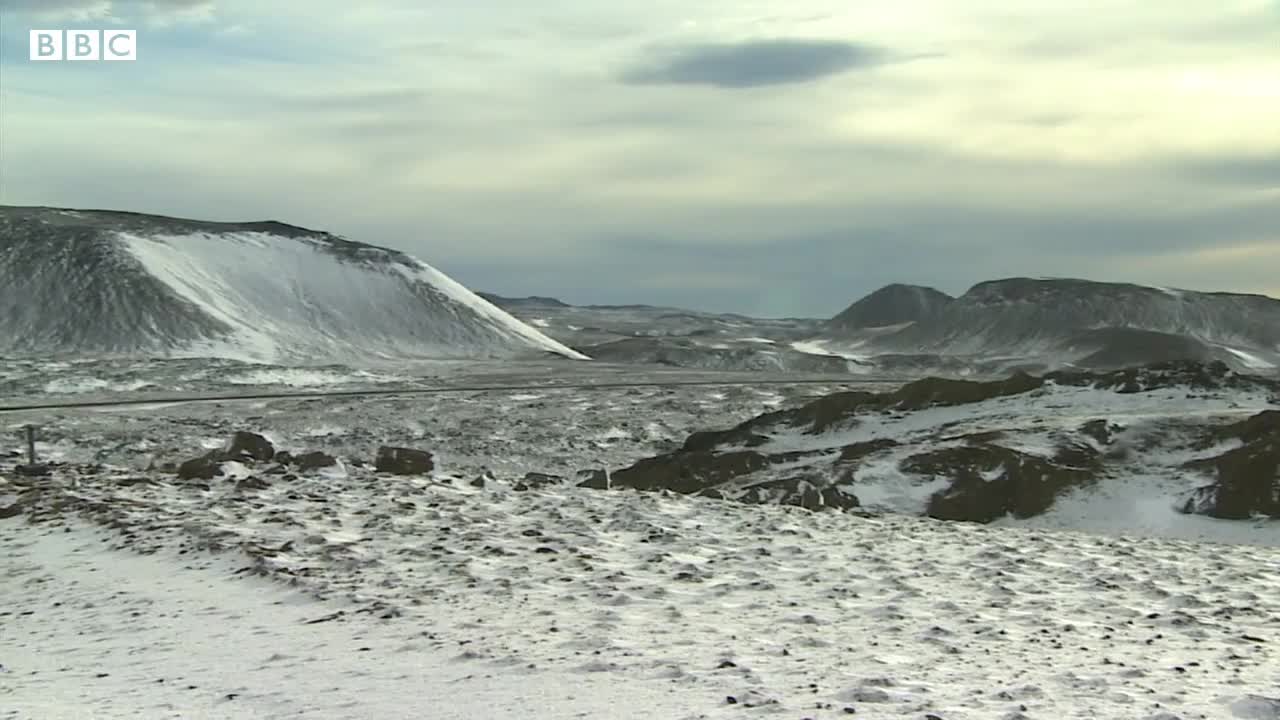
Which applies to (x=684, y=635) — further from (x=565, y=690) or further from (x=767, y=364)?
(x=767, y=364)

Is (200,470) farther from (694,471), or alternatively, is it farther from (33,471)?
(694,471)

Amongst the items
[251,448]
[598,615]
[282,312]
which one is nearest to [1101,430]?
[251,448]

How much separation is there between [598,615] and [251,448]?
1488cm

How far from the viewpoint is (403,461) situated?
2248 cm

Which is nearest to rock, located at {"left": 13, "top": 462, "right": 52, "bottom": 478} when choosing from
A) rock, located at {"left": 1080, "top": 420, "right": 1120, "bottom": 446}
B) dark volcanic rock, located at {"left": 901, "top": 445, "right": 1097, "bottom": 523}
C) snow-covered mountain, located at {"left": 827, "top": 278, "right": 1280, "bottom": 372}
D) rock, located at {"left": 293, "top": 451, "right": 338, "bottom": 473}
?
rock, located at {"left": 293, "top": 451, "right": 338, "bottom": 473}

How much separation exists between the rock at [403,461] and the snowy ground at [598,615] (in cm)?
515

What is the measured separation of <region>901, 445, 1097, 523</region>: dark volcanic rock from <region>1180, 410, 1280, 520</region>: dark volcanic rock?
2183 mm

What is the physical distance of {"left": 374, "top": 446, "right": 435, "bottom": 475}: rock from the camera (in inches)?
864

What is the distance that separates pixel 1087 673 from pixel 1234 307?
20373 centimetres

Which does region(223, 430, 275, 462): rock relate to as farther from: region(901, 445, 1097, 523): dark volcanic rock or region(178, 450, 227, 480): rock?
region(901, 445, 1097, 523): dark volcanic rock

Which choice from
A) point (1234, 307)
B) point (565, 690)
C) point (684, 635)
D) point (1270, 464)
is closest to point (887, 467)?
point (1270, 464)

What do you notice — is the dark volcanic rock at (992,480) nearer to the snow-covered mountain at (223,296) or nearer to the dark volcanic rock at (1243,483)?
the dark volcanic rock at (1243,483)

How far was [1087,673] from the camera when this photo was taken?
27.9ft

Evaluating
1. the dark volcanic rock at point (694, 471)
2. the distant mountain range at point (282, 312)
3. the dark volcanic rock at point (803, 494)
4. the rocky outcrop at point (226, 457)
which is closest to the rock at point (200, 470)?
the rocky outcrop at point (226, 457)
